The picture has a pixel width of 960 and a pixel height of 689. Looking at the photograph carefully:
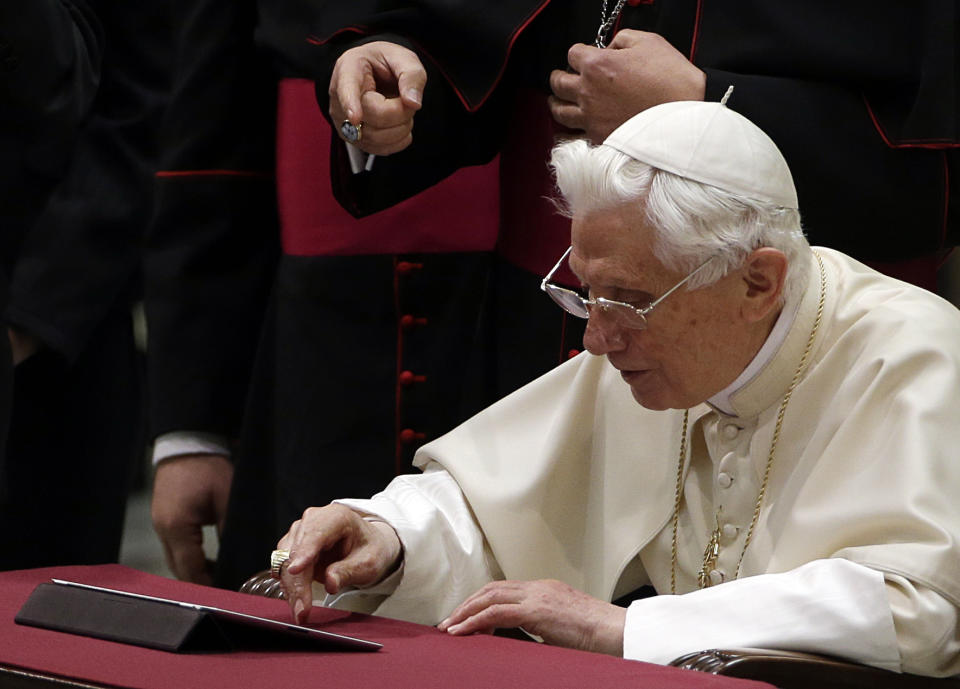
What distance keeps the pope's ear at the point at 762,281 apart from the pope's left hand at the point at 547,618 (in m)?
0.55

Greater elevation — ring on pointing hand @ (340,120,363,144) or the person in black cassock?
ring on pointing hand @ (340,120,363,144)

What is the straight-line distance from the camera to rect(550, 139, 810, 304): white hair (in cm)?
246

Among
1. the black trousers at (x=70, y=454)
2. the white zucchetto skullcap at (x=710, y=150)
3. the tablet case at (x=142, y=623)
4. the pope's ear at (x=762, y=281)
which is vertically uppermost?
the white zucchetto skullcap at (x=710, y=150)

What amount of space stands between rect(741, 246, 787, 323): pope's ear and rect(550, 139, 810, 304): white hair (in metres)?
0.02

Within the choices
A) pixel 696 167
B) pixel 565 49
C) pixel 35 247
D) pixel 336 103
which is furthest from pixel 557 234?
pixel 35 247

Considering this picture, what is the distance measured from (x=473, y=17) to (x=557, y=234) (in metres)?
0.49

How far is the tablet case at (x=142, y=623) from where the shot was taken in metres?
2.02

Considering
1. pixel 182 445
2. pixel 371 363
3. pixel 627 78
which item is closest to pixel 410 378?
pixel 371 363

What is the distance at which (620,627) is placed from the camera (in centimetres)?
235

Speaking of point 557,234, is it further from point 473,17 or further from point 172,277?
point 172,277

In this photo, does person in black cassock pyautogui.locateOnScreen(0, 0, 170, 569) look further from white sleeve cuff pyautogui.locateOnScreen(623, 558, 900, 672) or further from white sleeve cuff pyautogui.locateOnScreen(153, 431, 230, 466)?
white sleeve cuff pyautogui.locateOnScreen(623, 558, 900, 672)

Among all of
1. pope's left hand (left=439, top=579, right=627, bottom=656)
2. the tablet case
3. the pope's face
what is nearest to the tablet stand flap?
the tablet case

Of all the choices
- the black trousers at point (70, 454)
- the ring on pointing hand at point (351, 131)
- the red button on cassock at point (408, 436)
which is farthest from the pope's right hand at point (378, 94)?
the black trousers at point (70, 454)

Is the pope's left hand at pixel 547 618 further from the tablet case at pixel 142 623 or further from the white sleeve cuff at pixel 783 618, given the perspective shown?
the tablet case at pixel 142 623
